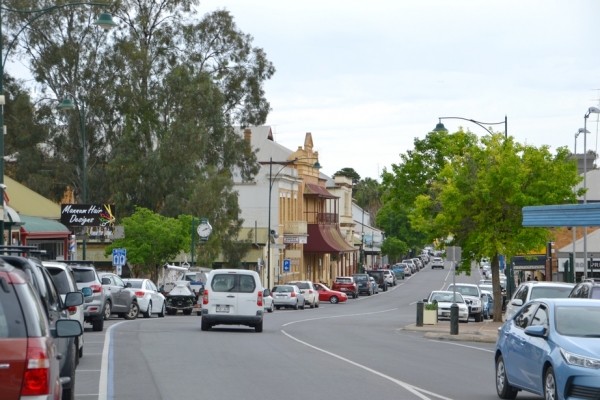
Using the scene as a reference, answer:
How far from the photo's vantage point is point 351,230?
10356 centimetres

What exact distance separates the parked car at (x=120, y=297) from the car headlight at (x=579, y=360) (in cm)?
2414

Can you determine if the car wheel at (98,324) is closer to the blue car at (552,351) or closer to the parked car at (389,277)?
the blue car at (552,351)

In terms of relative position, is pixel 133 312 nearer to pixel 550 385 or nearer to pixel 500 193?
pixel 500 193

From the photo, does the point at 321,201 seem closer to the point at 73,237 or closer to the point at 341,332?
the point at 73,237

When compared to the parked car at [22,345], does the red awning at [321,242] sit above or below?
above

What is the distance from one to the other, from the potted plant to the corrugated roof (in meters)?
18.7

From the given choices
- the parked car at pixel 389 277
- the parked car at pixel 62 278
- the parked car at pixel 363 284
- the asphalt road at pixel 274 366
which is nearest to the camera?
the asphalt road at pixel 274 366

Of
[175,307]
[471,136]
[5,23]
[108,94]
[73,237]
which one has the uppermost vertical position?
[5,23]

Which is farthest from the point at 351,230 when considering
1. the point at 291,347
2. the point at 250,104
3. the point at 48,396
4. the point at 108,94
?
the point at 48,396

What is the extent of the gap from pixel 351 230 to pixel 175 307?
60.8 m

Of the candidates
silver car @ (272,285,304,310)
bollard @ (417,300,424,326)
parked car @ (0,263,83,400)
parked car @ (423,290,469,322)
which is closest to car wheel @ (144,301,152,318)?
bollard @ (417,300,424,326)

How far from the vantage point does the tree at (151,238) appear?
50.5 m

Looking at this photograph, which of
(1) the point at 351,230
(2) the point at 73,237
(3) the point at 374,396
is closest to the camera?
(3) the point at 374,396

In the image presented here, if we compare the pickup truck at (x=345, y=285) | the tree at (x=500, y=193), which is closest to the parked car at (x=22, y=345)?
the tree at (x=500, y=193)
